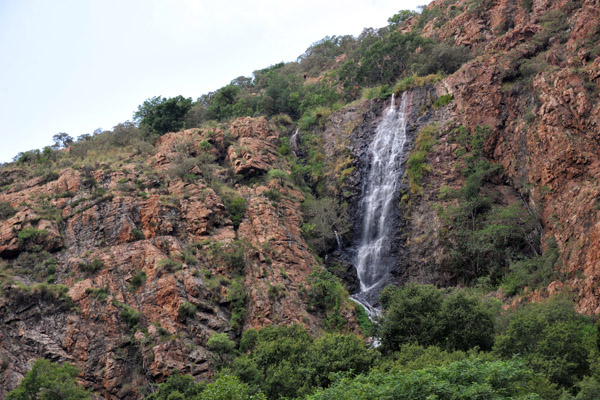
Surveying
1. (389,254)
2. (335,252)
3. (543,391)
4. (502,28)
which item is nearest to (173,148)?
(335,252)

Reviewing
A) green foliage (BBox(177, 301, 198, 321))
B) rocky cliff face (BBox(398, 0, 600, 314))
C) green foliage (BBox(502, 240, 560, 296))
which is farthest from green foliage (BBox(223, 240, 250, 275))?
green foliage (BBox(502, 240, 560, 296))

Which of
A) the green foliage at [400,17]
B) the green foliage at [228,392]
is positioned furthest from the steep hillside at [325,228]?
the green foliage at [400,17]

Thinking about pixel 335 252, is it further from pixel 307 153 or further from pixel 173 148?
pixel 173 148

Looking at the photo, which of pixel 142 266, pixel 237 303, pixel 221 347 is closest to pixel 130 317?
pixel 142 266

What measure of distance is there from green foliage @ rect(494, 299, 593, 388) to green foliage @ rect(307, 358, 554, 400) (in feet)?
7.17

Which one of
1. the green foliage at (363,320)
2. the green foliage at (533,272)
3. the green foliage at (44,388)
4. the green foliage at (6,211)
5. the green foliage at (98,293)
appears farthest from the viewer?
the green foliage at (6,211)

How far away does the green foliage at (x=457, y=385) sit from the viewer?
17.7 metres

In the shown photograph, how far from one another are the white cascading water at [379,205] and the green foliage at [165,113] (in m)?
23.6

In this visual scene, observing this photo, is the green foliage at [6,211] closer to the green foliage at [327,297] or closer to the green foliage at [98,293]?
the green foliage at [98,293]

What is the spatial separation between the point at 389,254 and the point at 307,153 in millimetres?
18527

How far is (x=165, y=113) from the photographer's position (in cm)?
5825

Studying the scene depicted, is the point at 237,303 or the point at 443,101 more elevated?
the point at 443,101

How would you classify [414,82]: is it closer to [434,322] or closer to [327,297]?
[327,297]

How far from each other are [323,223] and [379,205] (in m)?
5.40
